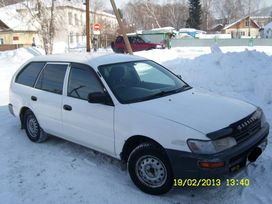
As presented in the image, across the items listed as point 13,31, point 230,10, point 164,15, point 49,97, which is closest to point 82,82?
point 49,97

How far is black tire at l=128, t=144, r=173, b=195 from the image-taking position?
371 centimetres

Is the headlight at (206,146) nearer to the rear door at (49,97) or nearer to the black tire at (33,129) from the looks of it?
the rear door at (49,97)

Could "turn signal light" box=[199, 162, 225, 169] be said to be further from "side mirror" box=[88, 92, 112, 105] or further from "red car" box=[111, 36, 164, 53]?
"red car" box=[111, 36, 164, 53]

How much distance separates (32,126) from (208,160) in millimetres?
3509

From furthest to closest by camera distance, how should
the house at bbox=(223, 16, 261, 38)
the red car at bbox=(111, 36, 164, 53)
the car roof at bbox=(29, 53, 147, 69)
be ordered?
the house at bbox=(223, 16, 261, 38)
the red car at bbox=(111, 36, 164, 53)
the car roof at bbox=(29, 53, 147, 69)

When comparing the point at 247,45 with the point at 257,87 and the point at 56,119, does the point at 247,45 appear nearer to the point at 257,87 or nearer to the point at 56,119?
the point at 257,87

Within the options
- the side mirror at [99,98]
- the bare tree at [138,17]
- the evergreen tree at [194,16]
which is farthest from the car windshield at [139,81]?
the bare tree at [138,17]

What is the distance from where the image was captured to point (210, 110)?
153 inches

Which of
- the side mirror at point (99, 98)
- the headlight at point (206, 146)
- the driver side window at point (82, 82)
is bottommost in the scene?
the headlight at point (206, 146)

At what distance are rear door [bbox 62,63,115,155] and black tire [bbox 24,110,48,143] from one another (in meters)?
0.90

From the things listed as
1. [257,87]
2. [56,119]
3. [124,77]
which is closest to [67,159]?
[56,119]

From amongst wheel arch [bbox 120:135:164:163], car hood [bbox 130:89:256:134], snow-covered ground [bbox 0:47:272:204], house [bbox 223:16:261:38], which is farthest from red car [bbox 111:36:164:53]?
house [bbox 223:16:261:38]

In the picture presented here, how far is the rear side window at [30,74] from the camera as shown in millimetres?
5641

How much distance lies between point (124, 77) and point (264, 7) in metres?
103
